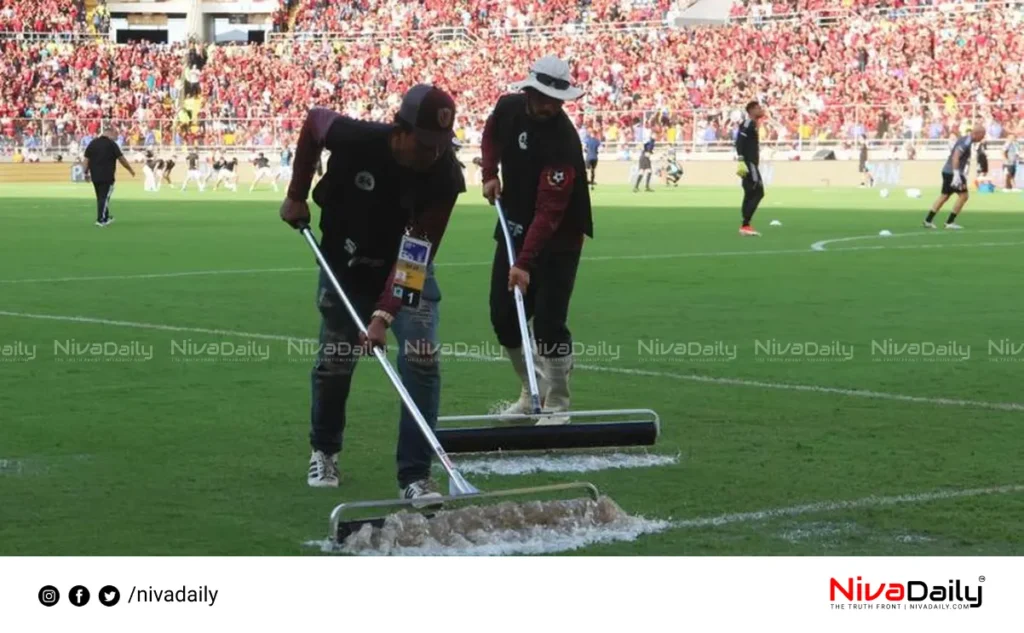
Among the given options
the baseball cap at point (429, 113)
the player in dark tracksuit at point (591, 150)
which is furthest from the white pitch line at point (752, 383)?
the player in dark tracksuit at point (591, 150)

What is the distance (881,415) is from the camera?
988 cm

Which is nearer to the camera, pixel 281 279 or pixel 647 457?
pixel 647 457

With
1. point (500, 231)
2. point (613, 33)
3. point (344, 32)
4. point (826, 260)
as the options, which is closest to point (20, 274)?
point (826, 260)

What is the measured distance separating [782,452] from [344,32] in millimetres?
67419

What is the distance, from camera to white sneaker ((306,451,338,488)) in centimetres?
777

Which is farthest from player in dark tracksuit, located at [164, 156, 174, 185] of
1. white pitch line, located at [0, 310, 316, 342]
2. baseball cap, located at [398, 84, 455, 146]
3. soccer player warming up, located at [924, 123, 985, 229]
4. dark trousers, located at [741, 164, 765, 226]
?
baseball cap, located at [398, 84, 455, 146]

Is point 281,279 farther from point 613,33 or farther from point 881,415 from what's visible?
point 613,33

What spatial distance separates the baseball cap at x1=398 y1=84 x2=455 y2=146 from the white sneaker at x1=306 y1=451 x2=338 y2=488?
1.64 meters

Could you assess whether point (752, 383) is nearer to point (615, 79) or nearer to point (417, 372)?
point (417, 372)

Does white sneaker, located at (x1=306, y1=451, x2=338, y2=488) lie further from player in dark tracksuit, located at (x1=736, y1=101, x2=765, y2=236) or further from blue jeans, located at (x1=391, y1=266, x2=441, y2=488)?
player in dark tracksuit, located at (x1=736, y1=101, x2=765, y2=236)
